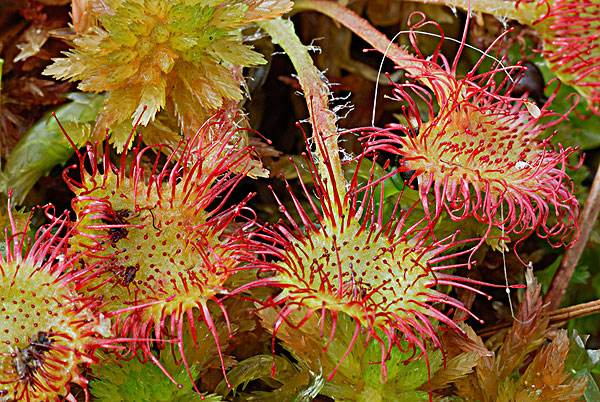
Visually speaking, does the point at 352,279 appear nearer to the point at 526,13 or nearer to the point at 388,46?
the point at 388,46

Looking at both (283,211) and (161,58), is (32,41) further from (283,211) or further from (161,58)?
(283,211)

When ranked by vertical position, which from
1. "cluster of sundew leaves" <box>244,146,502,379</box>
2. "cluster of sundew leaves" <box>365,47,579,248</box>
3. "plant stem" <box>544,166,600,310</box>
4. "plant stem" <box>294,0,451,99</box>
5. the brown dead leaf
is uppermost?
the brown dead leaf

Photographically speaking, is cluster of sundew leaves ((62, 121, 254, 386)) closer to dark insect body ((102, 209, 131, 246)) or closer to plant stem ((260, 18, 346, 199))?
dark insect body ((102, 209, 131, 246))

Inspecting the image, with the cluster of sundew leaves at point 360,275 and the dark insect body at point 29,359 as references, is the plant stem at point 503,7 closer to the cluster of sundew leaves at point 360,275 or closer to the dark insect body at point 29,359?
the cluster of sundew leaves at point 360,275

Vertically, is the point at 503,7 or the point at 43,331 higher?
the point at 503,7

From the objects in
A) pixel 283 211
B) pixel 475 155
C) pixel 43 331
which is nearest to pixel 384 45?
pixel 475 155

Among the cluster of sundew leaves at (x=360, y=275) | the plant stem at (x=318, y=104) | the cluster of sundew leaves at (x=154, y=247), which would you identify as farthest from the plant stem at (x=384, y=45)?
the cluster of sundew leaves at (x=154, y=247)

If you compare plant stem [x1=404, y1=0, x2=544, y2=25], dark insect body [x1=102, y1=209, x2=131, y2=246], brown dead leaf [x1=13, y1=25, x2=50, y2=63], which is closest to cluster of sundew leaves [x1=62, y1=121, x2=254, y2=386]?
dark insect body [x1=102, y1=209, x2=131, y2=246]

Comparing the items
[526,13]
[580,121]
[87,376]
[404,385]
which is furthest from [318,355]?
[580,121]
